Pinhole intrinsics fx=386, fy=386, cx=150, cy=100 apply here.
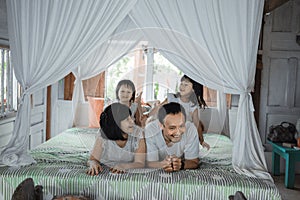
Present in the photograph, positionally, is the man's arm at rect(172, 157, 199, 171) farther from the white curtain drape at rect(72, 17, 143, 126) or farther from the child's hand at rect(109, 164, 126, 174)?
the white curtain drape at rect(72, 17, 143, 126)

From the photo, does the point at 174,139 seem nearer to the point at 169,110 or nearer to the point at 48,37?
the point at 169,110

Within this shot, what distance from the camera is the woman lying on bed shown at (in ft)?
9.55

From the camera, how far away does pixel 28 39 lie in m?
2.89

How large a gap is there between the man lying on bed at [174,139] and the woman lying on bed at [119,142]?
0.08 meters

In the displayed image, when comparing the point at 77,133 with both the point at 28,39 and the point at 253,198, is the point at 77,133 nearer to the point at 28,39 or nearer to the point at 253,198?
the point at 28,39

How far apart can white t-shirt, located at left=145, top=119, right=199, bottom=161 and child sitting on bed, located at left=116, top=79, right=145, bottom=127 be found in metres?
0.13

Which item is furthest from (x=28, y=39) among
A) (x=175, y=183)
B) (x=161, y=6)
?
(x=175, y=183)

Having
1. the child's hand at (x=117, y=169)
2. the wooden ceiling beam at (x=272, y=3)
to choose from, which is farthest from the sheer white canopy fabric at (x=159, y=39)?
the wooden ceiling beam at (x=272, y=3)

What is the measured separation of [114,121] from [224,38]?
1.03 metres

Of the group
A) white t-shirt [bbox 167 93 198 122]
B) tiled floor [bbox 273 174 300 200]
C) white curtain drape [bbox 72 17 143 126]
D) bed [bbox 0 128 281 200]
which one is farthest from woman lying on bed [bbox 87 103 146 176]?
tiled floor [bbox 273 174 300 200]

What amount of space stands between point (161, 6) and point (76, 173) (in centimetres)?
136

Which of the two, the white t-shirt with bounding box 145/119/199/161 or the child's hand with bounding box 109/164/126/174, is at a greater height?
the white t-shirt with bounding box 145/119/199/161

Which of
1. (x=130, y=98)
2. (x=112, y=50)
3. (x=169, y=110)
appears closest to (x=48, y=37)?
(x=130, y=98)

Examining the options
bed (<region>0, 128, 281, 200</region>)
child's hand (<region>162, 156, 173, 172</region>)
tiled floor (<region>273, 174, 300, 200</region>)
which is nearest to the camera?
bed (<region>0, 128, 281, 200</region>)
